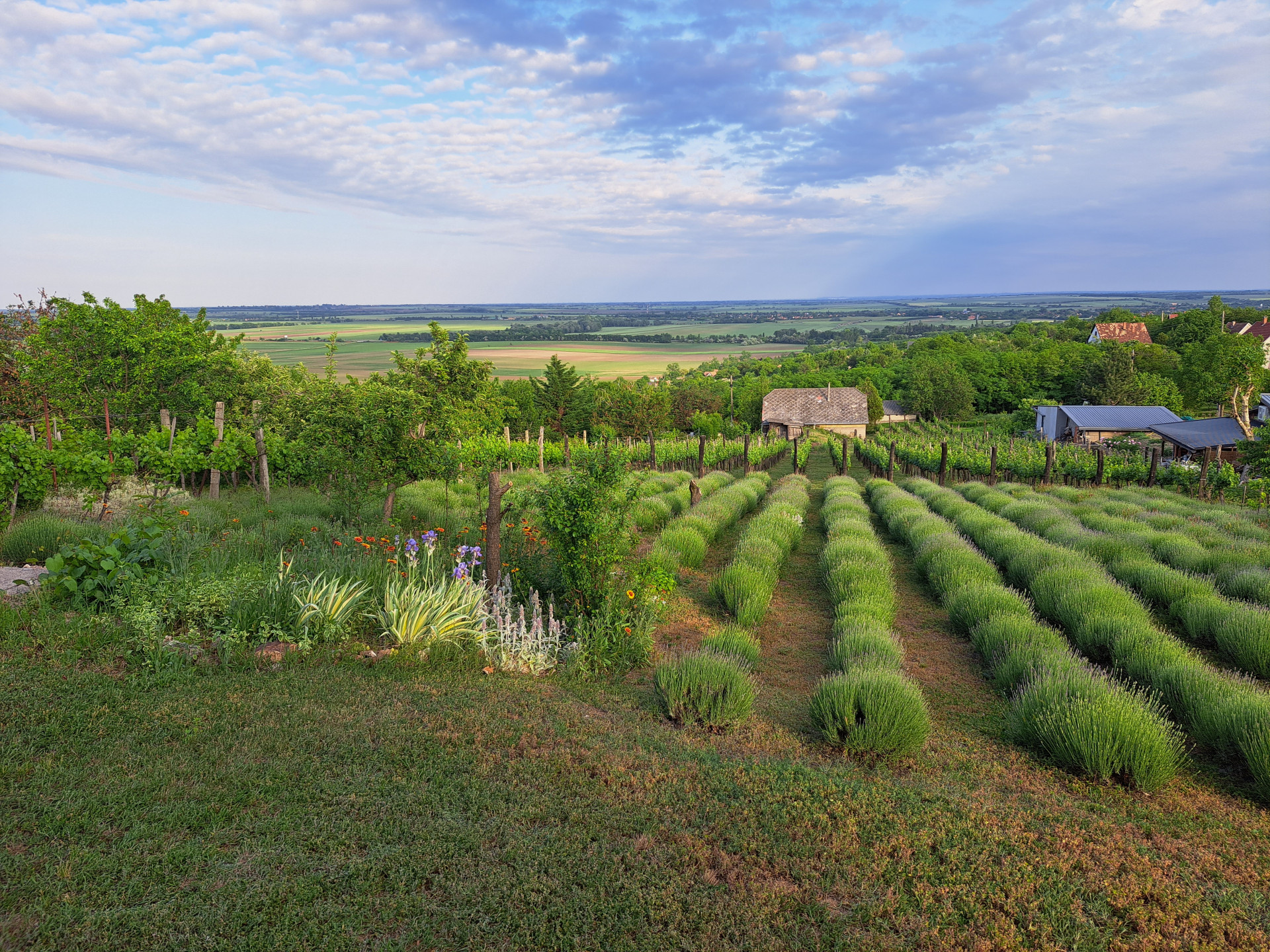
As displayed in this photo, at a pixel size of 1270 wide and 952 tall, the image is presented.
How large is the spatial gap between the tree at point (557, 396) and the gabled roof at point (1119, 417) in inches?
1446

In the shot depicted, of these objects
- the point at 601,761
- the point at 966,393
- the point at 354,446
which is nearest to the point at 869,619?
the point at 601,761

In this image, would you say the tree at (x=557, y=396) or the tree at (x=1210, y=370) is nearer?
the tree at (x=1210, y=370)

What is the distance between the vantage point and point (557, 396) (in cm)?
5750

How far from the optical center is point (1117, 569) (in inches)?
383

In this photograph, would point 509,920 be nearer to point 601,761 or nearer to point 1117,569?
point 601,761

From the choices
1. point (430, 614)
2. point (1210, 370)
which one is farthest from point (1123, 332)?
point (430, 614)

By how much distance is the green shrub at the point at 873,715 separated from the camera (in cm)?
478

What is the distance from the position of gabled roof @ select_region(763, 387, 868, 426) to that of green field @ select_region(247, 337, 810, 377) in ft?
105

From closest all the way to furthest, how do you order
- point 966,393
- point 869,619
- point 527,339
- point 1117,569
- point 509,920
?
point 509,920 → point 869,619 → point 1117,569 → point 966,393 → point 527,339

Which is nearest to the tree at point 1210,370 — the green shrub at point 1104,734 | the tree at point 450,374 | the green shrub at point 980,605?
the tree at point 450,374

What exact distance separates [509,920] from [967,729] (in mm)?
4262

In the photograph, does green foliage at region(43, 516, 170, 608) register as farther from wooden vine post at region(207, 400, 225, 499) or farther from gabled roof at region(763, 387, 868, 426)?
gabled roof at region(763, 387, 868, 426)

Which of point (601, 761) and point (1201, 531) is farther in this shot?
point (1201, 531)

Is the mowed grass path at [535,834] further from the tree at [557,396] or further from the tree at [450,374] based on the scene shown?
the tree at [557,396]
